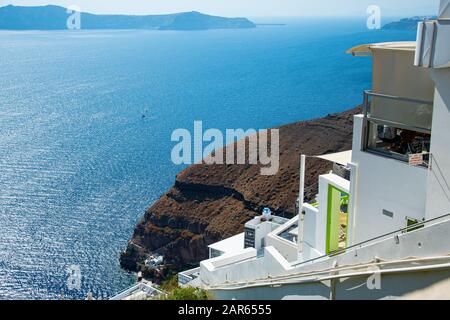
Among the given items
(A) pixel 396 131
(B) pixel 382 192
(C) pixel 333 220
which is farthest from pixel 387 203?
(C) pixel 333 220

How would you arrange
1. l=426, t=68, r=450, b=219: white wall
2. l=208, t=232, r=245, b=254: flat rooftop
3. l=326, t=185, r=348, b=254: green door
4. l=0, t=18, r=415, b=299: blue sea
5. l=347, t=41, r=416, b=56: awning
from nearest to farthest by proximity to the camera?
l=426, t=68, r=450, b=219: white wall < l=347, t=41, r=416, b=56: awning < l=326, t=185, r=348, b=254: green door < l=208, t=232, r=245, b=254: flat rooftop < l=0, t=18, r=415, b=299: blue sea

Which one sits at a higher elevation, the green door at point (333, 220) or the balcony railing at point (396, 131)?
the balcony railing at point (396, 131)

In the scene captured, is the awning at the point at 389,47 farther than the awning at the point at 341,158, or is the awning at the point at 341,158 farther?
the awning at the point at 341,158

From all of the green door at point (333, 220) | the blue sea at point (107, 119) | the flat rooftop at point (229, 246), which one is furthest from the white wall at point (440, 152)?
the blue sea at point (107, 119)

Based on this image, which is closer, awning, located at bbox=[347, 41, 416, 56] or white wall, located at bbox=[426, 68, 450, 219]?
white wall, located at bbox=[426, 68, 450, 219]

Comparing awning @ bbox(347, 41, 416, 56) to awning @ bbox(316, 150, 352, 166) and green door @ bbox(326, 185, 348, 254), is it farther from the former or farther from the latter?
green door @ bbox(326, 185, 348, 254)

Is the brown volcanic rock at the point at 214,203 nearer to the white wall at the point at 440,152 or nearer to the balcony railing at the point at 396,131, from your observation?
the balcony railing at the point at 396,131

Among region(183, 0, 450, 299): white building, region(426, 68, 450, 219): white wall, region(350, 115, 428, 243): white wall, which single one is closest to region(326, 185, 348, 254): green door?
region(183, 0, 450, 299): white building
